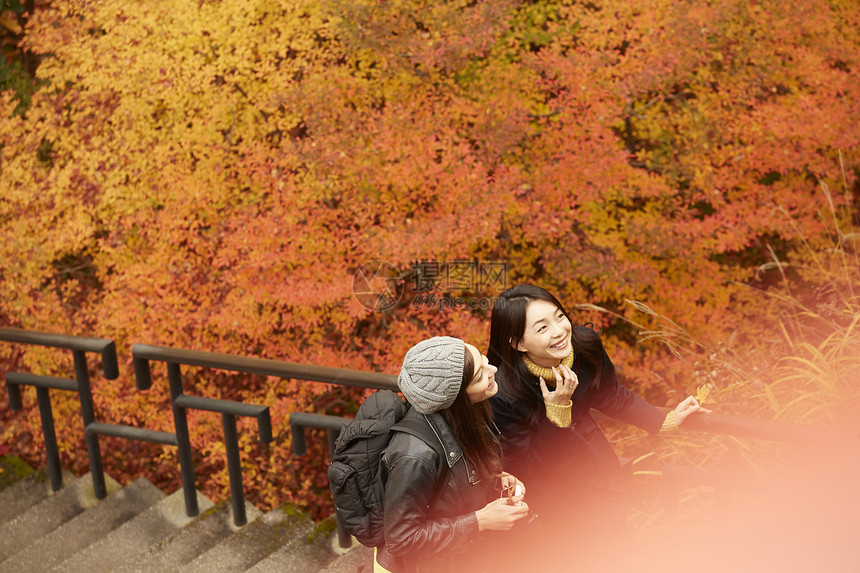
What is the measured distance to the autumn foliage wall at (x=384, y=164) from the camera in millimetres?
8656

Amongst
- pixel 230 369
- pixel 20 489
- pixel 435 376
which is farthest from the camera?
pixel 20 489

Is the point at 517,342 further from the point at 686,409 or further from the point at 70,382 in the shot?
the point at 70,382

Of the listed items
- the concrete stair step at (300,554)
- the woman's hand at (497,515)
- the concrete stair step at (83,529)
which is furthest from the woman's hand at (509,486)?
the concrete stair step at (83,529)

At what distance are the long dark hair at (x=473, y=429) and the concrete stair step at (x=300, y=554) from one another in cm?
165

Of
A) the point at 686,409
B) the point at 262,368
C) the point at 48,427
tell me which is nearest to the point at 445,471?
the point at 686,409

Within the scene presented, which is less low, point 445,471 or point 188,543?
point 445,471

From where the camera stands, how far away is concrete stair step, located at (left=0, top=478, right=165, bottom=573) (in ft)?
13.3

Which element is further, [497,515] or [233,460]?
[233,460]

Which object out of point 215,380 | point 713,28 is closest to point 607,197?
point 713,28

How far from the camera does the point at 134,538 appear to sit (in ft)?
13.3

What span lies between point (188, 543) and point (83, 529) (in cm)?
76

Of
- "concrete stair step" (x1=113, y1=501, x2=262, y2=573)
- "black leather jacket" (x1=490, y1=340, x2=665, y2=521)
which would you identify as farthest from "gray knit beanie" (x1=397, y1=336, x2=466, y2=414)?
"concrete stair step" (x1=113, y1=501, x2=262, y2=573)

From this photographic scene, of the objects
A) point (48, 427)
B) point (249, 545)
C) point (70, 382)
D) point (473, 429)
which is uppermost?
point (473, 429)

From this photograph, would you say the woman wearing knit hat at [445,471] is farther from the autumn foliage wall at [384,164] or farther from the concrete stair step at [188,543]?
the autumn foliage wall at [384,164]
